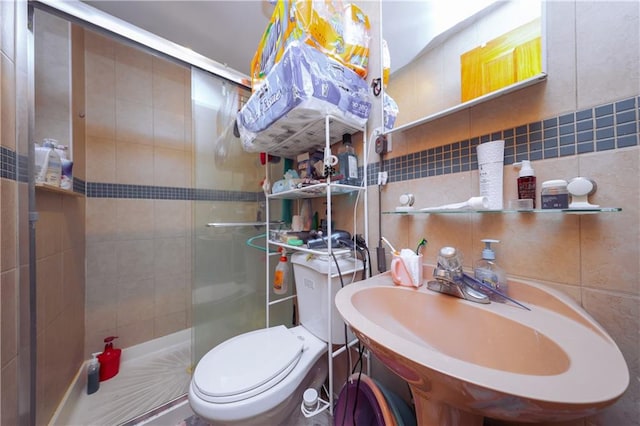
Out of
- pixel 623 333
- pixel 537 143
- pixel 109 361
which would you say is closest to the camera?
pixel 623 333

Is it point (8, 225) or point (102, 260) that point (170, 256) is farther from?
point (8, 225)

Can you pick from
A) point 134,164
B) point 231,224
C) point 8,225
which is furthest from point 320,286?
point 134,164

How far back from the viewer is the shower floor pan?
1.06 meters

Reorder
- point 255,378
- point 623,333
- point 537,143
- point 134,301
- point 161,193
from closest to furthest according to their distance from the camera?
1. point 623,333
2. point 537,143
3. point 255,378
4. point 134,301
5. point 161,193

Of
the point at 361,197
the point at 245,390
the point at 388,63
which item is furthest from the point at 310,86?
the point at 245,390

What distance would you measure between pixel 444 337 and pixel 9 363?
1.27 meters

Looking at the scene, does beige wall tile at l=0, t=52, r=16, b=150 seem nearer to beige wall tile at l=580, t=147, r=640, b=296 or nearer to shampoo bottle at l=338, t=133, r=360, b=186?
shampoo bottle at l=338, t=133, r=360, b=186

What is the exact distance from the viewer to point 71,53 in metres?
1.22

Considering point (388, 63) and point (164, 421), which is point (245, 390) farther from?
point (388, 63)

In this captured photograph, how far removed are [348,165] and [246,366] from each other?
0.91 m

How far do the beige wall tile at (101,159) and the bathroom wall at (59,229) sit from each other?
67 mm

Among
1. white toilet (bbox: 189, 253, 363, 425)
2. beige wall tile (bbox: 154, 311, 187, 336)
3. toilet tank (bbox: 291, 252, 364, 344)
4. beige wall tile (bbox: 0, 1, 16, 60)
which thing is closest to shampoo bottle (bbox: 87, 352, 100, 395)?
beige wall tile (bbox: 154, 311, 187, 336)

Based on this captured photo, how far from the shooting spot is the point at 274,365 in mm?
793

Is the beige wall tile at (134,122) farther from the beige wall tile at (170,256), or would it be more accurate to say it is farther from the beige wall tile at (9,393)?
the beige wall tile at (9,393)
